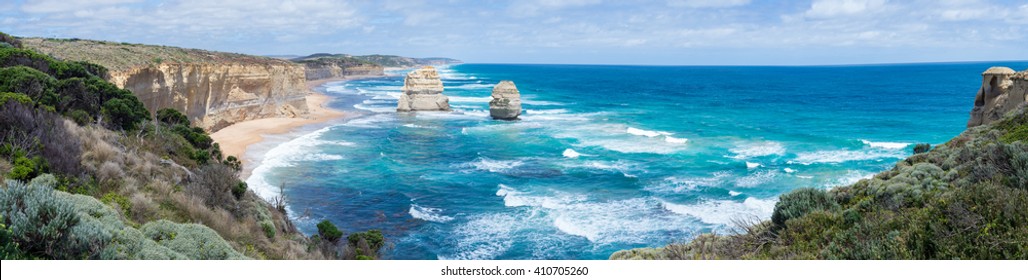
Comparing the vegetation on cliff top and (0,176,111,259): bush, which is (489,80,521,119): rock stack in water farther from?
(0,176,111,259): bush

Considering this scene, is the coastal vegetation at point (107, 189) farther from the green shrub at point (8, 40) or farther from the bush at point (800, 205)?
the bush at point (800, 205)

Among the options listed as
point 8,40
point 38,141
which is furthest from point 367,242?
point 8,40

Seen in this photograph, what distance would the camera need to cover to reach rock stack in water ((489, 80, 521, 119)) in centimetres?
5353

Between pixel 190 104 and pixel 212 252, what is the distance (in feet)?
109

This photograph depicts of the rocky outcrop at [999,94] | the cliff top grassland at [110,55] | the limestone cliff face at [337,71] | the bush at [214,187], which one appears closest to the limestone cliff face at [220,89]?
the cliff top grassland at [110,55]

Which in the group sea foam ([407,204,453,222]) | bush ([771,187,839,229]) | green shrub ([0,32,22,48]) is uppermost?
green shrub ([0,32,22,48])

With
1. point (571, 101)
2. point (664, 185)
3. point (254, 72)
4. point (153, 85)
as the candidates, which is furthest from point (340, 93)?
point (664, 185)

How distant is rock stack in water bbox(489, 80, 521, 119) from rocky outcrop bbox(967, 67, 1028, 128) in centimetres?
Answer: 3491

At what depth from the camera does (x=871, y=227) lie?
870 centimetres

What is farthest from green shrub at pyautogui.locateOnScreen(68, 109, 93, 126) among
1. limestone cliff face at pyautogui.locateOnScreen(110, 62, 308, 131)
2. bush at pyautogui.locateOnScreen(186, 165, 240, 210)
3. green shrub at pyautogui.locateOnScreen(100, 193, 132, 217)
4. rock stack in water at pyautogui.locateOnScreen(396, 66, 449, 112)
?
rock stack in water at pyautogui.locateOnScreen(396, 66, 449, 112)

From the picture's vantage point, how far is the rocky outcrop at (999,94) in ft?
60.5

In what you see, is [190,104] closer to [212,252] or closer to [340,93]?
[212,252]

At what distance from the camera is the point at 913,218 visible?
27.7ft

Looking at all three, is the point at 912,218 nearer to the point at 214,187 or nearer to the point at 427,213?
the point at 214,187
